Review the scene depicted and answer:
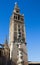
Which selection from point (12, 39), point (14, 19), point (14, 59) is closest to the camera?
point (14, 59)

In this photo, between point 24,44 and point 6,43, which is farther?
point 6,43

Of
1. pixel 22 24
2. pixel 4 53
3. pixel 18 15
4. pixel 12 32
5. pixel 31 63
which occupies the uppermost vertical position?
pixel 18 15

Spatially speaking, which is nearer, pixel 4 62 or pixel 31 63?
pixel 4 62

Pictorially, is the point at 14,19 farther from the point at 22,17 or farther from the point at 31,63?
the point at 31,63

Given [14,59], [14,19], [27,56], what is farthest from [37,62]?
[14,19]

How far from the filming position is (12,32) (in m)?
35.8

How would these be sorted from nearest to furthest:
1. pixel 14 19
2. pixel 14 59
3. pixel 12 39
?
pixel 14 59, pixel 12 39, pixel 14 19

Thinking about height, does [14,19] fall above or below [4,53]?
above

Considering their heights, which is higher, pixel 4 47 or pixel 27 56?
pixel 4 47

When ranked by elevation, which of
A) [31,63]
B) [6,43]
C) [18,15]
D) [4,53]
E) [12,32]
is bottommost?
[31,63]

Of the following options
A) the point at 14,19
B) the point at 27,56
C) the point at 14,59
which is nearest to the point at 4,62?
the point at 14,59

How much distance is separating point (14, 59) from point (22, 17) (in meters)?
12.1

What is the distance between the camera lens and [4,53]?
3588 centimetres

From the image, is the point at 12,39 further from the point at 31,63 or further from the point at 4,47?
the point at 31,63
